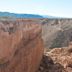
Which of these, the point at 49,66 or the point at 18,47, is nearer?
the point at 18,47

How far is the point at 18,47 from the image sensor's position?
7262mm

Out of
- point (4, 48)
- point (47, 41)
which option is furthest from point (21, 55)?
point (47, 41)

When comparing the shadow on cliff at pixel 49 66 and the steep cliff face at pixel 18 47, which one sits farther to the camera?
the shadow on cliff at pixel 49 66

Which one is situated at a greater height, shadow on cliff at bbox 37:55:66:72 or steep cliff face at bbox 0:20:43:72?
steep cliff face at bbox 0:20:43:72

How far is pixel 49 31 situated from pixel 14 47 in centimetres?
5430

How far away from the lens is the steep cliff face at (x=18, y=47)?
640cm

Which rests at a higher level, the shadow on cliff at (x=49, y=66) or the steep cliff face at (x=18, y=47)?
the steep cliff face at (x=18, y=47)

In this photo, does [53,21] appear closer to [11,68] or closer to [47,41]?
[47,41]

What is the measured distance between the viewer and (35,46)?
30.3 feet

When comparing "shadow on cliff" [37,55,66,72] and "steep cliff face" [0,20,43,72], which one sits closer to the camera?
"steep cliff face" [0,20,43,72]

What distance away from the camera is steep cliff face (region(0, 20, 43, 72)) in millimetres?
6398

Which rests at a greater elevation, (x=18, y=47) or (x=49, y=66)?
(x=18, y=47)

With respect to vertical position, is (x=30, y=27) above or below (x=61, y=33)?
above

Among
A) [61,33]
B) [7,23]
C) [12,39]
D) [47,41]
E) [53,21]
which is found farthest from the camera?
[53,21]
